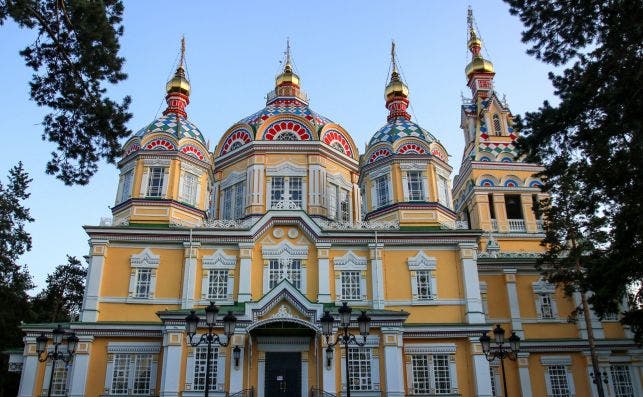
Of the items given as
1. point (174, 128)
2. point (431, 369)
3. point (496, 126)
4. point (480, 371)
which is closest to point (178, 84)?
point (174, 128)

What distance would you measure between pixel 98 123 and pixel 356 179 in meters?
19.7

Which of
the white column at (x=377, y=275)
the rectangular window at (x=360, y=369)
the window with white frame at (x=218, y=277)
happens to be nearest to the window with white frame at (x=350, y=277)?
the white column at (x=377, y=275)

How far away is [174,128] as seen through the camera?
98.2ft

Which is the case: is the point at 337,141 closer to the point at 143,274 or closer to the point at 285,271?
the point at 285,271

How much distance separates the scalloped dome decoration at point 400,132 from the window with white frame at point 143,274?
12.6m

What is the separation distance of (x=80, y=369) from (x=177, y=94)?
55.2 ft

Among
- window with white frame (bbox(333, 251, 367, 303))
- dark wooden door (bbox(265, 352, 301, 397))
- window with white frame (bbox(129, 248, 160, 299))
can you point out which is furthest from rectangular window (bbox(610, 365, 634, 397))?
window with white frame (bbox(129, 248, 160, 299))

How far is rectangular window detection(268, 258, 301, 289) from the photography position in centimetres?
2556

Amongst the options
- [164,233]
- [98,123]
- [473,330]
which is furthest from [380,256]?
[98,123]

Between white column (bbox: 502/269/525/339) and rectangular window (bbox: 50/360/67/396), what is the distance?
68.5 feet

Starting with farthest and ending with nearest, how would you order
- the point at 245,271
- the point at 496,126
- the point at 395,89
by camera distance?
the point at 496,126 → the point at 395,89 → the point at 245,271

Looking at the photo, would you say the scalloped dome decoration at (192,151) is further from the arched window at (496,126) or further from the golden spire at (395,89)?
the arched window at (496,126)

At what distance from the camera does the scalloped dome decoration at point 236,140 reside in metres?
30.4

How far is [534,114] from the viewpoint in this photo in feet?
50.6
